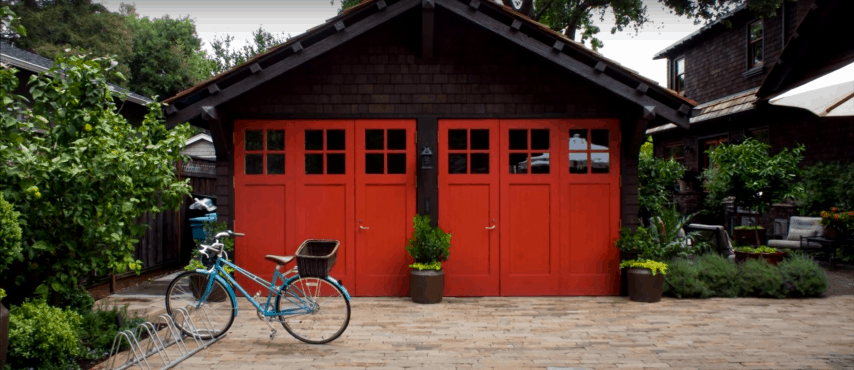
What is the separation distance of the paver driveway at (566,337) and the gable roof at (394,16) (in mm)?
2655

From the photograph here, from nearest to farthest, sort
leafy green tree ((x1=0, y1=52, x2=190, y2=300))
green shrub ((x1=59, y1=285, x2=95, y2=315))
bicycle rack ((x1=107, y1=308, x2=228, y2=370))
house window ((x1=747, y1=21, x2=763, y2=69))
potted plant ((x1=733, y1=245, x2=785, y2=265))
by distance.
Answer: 1. leafy green tree ((x1=0, y1=52, x2=190, y2=300))
2. bicycle rack ((x1=107, y1=308, x2=228, y2=370))
3. green shrub ((x1=59, y1=285, x2=95, y2=315))
4. potted plant ((x1=733, y1=245, x2=785, y2=265))
5. house window ((x1=747, y1=21, x2=763, y2=69))

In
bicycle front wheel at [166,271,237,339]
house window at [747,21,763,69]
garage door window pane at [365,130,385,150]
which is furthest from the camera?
house window at [747,21,763,69]

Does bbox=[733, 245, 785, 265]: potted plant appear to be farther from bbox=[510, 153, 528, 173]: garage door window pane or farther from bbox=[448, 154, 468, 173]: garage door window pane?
bbox=[448, 154, 468, 173]: garage door window pane

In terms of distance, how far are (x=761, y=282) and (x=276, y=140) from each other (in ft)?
22.7

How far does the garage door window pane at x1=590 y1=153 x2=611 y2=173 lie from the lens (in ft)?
29.2

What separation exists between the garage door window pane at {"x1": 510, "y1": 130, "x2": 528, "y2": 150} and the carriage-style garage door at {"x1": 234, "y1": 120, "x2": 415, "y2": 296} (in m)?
1.39

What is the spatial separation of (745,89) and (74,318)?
659 inches


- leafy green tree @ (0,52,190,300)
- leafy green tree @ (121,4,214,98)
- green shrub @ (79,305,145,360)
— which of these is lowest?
green shrub @ (79,305,145,360)

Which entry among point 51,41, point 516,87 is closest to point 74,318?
point 516,87

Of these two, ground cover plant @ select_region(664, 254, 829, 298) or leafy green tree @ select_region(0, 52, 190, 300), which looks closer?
leafy green tree @ select_region(0, 52, 190, 300)

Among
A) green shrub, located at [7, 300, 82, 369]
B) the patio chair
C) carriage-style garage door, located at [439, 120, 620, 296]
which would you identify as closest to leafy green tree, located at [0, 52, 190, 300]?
green shrub, located at [7, 300, 82, 369]

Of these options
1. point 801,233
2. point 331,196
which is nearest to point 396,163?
point 331,196

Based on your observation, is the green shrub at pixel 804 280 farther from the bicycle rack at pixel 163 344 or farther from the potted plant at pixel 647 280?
the bicycle rack at pixel 163 344

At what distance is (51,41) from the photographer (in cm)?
2703
